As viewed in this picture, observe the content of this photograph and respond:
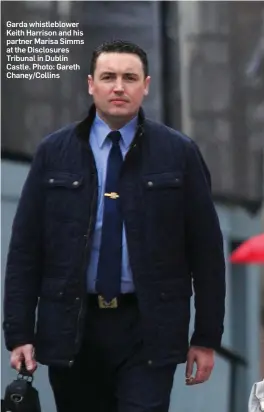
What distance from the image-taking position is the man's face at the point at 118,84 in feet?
9.16

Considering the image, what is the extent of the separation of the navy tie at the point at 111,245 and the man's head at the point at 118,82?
0.61 feet

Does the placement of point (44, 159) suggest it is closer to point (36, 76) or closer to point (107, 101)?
point (107, 101)

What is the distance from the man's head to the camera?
9.16 feet

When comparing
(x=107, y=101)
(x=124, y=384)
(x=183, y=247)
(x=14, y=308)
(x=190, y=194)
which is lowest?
(x=124, y=384)

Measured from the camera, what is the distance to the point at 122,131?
9.34ft

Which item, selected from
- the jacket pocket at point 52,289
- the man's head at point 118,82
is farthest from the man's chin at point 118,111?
the jacket pocket at point 52,289

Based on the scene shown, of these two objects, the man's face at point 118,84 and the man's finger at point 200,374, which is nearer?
the man's face at point 118,84

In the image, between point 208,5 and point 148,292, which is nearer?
point 148,292

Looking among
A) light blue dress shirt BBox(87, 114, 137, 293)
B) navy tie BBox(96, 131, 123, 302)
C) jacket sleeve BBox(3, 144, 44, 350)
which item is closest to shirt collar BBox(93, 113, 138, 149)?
light blue dress shirt BBox(87, 114, 137, 293)

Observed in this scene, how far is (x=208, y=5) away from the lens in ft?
11.6

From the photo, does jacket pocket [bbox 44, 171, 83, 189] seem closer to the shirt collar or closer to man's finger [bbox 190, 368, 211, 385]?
the shirt collar

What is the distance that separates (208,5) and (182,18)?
118 mm

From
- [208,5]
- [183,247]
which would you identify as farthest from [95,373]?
[208,5]

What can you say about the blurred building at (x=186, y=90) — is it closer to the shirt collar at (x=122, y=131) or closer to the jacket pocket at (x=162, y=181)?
the shirt collar at (x=122, y=131)
